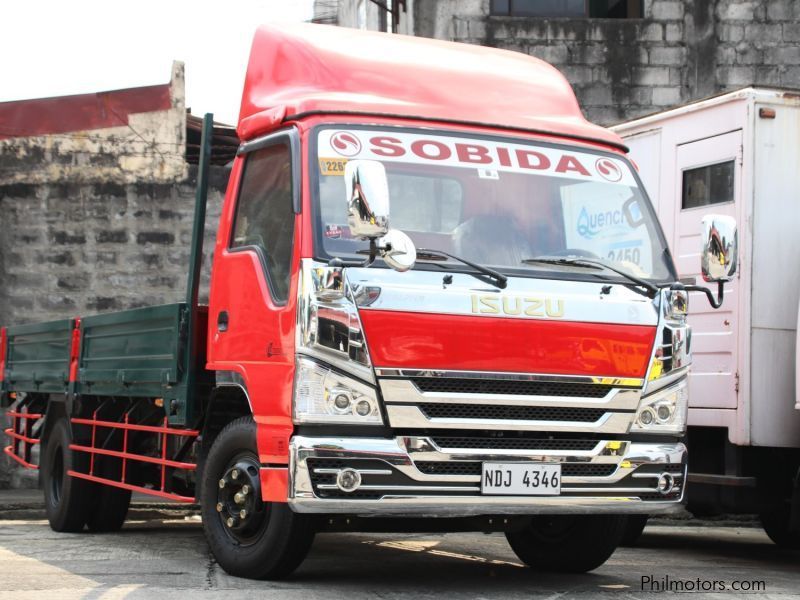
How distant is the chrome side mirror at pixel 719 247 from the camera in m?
7.04

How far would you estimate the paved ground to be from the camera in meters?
6.83

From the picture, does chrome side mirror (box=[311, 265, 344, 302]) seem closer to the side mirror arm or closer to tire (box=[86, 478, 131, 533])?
the side mirror arm

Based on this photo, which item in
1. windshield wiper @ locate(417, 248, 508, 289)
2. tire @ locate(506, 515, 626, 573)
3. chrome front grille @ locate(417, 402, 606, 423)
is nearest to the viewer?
chrome front grille @ locate(417, 402, 606, 423)

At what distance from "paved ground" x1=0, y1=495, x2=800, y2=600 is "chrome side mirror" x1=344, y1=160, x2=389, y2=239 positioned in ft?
6.04

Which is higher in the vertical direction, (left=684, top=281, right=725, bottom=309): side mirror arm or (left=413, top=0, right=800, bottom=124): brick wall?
(left=413, top=0, right=800, bottom=124): brick wall

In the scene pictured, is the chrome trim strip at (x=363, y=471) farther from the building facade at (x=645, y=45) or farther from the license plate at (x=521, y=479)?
the building facade at (x=645, y=45)

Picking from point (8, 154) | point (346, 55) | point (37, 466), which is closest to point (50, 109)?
point (8, 154)

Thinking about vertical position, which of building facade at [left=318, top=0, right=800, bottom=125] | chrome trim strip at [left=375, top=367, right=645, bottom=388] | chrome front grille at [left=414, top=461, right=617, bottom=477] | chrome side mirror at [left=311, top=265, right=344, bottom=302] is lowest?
chrome front grille at [left=414, top=461, right=617, bottom=477]

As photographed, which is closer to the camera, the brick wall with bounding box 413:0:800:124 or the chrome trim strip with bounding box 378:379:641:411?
the chrome trim strip with bounding box 378:379:641:411

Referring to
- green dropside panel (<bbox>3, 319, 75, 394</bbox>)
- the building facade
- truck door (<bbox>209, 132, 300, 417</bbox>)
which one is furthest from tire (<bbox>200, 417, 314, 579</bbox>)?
the building facade

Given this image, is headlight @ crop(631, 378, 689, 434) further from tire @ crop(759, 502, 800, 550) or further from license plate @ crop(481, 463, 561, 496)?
tire @ crop(759, 502, 800, 550)

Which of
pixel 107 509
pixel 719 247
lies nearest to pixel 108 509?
pixel 107 509

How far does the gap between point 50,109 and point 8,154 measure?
693 millimetres

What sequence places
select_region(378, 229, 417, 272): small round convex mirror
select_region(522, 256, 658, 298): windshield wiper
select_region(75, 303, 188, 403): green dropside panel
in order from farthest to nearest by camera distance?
1. select_region(75, 303, 188, 403): green dropside panel
2. select_region(522, 256, 658, 298): windshield wiper
3. select_region(378, 229, 417, 272): small round convex mirror
